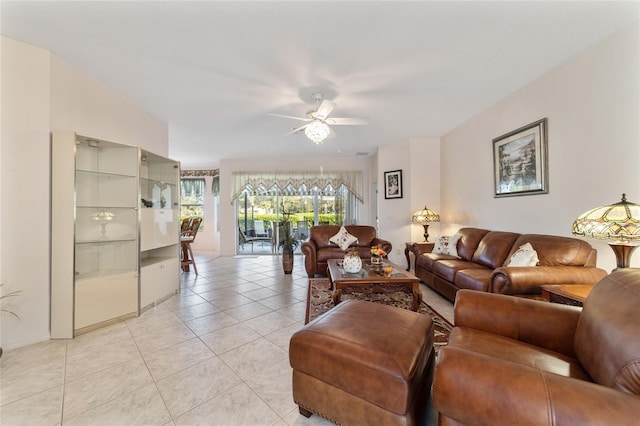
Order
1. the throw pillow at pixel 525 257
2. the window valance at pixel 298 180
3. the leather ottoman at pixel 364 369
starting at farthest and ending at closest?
the window valance at pixel 298 180
the throw pillow at pixel 525 257
the leather ottoman at pixel 364 369

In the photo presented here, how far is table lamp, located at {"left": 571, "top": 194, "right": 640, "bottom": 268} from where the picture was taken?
1.61m

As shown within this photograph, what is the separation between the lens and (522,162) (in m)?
3.02

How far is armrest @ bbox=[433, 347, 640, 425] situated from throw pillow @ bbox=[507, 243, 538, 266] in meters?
1.94

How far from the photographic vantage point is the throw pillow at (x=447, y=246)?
145 inches

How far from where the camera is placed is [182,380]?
Result: 5.60 ft

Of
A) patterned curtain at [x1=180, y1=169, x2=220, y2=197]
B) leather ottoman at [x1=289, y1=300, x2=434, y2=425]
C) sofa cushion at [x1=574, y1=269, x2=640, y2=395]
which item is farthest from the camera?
patterned curtain at [x1=180, y1=169, x2=220, y2=197]

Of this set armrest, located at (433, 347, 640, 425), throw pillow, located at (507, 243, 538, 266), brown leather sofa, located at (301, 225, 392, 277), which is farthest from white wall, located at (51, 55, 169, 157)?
throw pillow, located at (507, 243, 538, 266)

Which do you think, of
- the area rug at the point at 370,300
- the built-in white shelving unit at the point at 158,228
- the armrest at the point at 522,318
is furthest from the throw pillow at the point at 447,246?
the built-in white shelving unit at the point at 158,228

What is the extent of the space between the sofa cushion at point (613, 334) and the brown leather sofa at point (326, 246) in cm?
312

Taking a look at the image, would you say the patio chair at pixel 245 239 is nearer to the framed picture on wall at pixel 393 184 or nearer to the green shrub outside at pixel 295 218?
the green shrub outside at pixel 295 218

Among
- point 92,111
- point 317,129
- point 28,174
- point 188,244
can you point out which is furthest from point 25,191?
point 317,129

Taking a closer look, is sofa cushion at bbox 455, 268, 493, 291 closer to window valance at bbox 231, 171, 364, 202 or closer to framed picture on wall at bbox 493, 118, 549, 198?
framed picture on wall at bbox 493, 118, 549, 198

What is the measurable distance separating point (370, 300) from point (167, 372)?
237 cm

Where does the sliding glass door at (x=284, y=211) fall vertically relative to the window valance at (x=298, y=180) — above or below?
below
